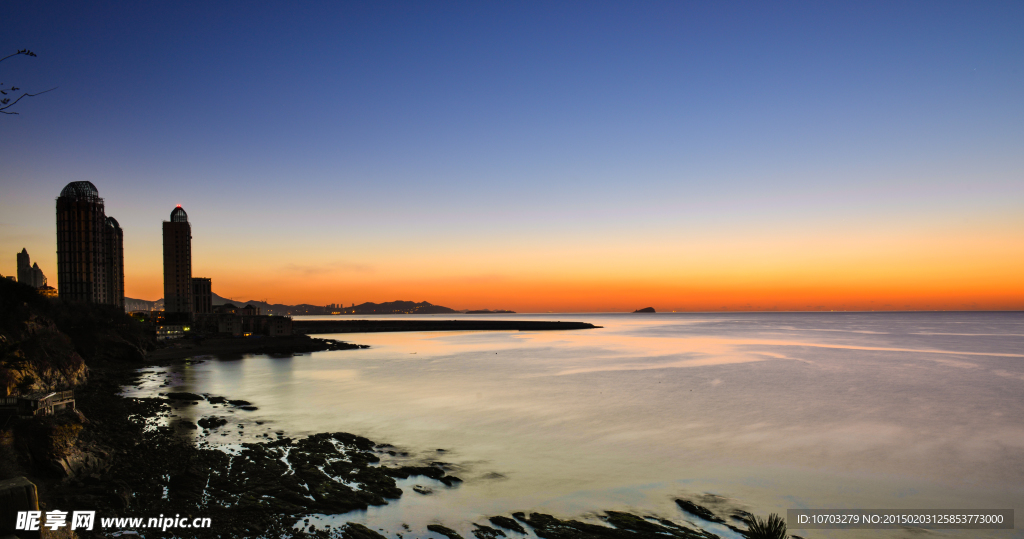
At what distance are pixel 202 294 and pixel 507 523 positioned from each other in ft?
610

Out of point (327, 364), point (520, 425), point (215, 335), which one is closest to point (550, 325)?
point (215, 335)

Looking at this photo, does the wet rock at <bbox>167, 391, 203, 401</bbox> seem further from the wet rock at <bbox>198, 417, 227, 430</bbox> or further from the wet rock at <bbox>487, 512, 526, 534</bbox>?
the wet rock at <bbox>487, 512, 526, 534</bbox>

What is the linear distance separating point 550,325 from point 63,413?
169589 mm

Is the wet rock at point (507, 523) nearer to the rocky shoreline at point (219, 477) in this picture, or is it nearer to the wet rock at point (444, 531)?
the rocky shoreline at point (219, 477)

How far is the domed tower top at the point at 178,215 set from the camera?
162 meters

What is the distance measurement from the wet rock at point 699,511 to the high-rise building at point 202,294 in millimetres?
182772

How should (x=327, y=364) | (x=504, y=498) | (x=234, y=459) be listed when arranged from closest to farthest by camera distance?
(x=504, y=498) < (x=234, y=459) < (x=327, y=364)

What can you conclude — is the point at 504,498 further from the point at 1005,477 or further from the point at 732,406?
the point at 732,406

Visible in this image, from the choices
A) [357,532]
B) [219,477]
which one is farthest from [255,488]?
[357,532]

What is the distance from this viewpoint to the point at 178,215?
162 meters

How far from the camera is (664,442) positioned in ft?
78.0

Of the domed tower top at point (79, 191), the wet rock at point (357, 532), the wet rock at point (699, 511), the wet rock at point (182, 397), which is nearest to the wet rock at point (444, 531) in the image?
the wet rock at point (357, 532)

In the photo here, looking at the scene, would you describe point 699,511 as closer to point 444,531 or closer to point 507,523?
point 507,523

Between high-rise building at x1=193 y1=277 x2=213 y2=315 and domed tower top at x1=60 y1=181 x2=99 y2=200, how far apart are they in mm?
55362
